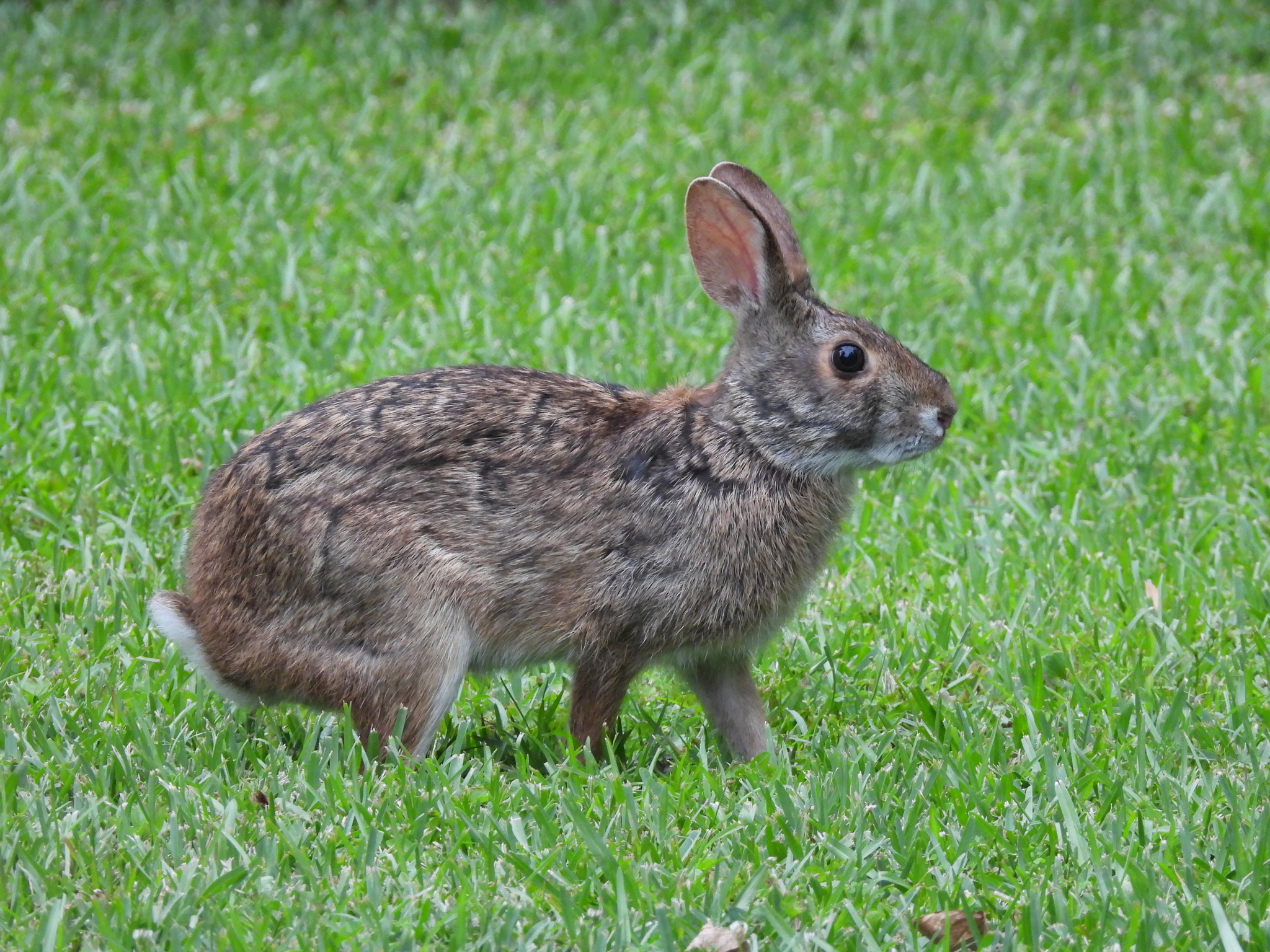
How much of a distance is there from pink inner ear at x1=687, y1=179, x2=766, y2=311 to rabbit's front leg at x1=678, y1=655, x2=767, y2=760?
38.9 inches

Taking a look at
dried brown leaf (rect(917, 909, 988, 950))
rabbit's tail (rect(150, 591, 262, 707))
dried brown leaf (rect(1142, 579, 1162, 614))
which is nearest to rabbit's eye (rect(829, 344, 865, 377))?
dried brown leaf (rect(1142, 579, 1162, 614))

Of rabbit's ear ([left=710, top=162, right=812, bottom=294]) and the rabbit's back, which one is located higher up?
rabbit's ear ([left=710, top=162, right=812, bottom=294])

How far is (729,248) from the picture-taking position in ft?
15.5

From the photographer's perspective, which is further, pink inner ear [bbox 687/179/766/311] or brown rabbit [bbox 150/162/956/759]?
pink inner ear [bbox 687/179/766/311]

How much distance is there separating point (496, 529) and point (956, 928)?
1.59 m

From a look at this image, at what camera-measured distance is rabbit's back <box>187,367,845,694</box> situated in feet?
14.3

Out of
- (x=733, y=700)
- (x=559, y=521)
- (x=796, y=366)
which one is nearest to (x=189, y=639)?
(x=559, y=521)

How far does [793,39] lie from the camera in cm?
1095

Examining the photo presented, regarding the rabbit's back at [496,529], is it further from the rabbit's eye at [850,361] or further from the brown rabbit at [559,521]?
the rabbit's eye at [850,361]

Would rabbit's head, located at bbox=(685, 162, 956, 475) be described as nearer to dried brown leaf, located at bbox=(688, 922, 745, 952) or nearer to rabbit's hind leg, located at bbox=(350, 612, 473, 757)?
rabbit's hind leg, located at bbox=(350, 612, 473, 757)

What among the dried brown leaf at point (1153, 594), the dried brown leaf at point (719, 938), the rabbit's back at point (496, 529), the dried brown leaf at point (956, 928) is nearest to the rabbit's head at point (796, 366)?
the rabbit's back at point (496, 529)

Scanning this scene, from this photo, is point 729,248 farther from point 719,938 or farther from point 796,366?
point 719,938

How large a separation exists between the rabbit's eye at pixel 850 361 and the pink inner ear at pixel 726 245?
295 mm

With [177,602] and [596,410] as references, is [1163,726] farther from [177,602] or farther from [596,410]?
[177,602]
